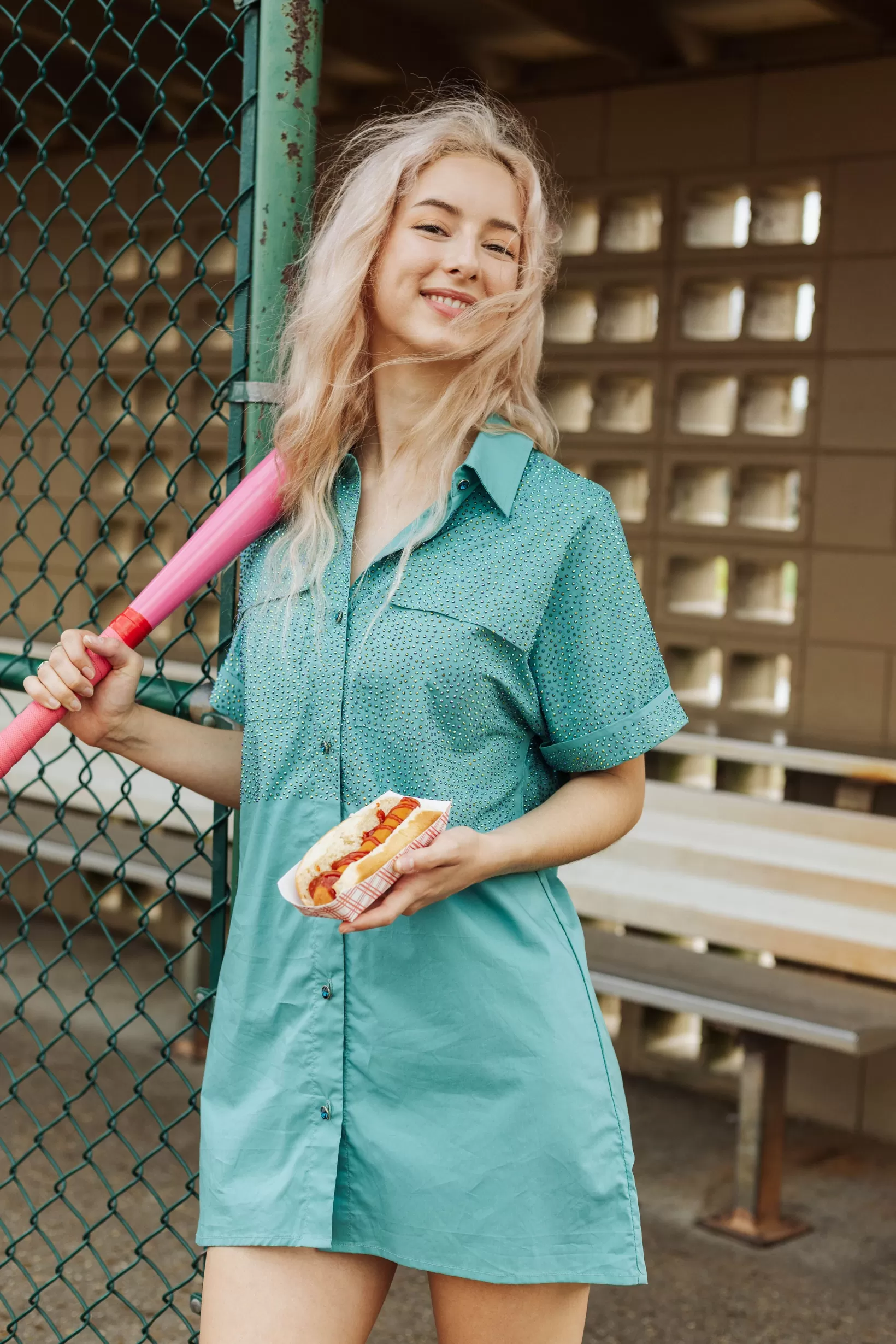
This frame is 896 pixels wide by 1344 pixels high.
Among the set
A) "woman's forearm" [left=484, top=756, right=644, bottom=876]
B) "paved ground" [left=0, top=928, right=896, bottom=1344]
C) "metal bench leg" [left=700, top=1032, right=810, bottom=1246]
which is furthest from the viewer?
"metal bench leg" [left=700, top=1032, right=810, bottom=1246]

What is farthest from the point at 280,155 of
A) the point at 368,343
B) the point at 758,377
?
the point at 758,377

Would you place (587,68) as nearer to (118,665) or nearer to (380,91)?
(380,91)

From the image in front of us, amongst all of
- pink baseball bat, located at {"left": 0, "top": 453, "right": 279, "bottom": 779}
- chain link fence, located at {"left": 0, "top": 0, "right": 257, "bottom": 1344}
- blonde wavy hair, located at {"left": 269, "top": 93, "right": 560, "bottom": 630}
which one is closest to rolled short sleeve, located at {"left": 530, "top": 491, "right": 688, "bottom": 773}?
blonde wavy hair, located at {"left": 269, "top": 93, "right": 560, "bottom": 630}

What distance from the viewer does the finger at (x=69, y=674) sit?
5.11ft

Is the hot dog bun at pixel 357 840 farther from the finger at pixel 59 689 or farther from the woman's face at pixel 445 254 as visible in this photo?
the woman's face at pixel 445 254

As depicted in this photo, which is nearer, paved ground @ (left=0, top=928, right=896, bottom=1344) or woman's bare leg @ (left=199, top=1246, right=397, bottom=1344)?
woman's bare leg @ (left=199, top=1246, right=397, bottom=1344)

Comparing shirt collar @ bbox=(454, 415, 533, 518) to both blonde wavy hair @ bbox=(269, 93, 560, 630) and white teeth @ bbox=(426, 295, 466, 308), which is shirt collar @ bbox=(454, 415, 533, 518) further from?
white teeth @ bbox=(426, 295, 466, 308)

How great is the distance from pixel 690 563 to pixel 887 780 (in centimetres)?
107

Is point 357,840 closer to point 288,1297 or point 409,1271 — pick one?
point 288,1297

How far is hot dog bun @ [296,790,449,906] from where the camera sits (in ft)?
4.12

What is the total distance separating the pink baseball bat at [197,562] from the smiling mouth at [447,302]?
0.84 feet

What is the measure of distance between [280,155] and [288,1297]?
4.22 ft

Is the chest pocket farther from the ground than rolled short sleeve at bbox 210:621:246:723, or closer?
farther from the ground

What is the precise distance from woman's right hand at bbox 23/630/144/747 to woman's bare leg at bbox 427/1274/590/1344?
697mm
